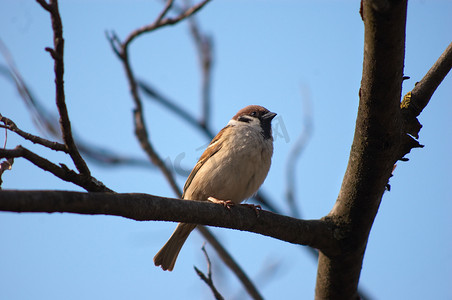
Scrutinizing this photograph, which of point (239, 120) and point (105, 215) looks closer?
point (105, 215)

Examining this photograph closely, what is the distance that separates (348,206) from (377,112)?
70 centimetres

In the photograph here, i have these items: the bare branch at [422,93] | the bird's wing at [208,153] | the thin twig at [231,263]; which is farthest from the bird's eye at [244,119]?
the bare branch at [422,93]

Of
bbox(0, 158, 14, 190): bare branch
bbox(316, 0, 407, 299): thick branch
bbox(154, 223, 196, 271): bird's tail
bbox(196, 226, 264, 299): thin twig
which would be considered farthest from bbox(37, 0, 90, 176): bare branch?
bbox(154, 223, 196, 271): bird's tail

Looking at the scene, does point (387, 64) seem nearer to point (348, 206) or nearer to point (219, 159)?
point (348, 206)

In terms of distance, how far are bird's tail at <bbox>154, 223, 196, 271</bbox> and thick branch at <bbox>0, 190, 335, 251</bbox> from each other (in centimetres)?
131

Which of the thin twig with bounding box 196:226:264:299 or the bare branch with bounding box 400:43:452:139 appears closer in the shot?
the bare branch with bounding box 400:43:452:139

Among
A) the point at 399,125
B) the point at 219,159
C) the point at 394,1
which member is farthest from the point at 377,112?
the point at 219,159

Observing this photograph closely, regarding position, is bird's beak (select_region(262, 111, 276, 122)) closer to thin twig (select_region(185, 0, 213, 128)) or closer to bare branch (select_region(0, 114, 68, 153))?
thin twig (select_region(185, 0, 213, 128))

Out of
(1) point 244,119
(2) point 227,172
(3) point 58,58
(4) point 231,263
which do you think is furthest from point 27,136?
(1) point 244,119

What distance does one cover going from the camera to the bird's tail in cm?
394

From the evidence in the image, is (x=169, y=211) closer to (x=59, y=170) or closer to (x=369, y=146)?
(x=59, y=170)

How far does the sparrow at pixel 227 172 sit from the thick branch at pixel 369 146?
3.48 feet

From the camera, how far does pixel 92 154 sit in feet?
13.6

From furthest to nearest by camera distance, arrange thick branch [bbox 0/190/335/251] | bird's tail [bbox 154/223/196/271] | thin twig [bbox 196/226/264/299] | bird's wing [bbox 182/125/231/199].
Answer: bird's wing [bbox 182/125/231/199], bird's tail [bbox 154/223/196/271], thin twig [bbox 196/226/264/299], thick branch [bbox 0/190/335/251]
